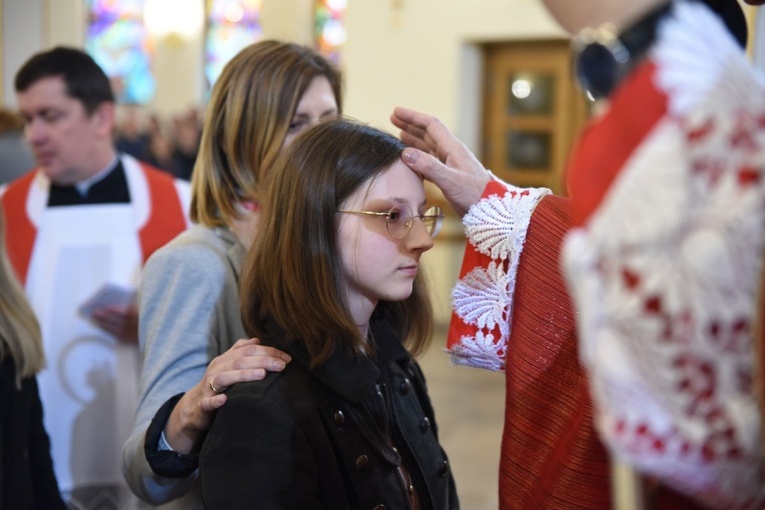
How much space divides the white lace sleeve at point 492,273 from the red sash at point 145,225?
1.54 meters

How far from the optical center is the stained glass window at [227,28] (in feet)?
40.3

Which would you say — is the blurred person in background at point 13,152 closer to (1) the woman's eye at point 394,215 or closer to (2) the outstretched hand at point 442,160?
(2) the outstretched hand at point 442,160

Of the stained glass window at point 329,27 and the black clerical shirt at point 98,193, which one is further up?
the stained glass window at point 329,27

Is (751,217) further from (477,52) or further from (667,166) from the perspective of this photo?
(477,52)

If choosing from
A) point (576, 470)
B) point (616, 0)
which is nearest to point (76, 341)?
point (576, 470)

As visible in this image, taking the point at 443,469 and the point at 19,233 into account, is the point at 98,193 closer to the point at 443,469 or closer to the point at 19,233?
the point at 19,233

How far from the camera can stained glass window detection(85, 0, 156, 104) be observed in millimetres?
13039

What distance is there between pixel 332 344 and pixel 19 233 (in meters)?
1.82

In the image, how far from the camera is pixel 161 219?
2.87 meters

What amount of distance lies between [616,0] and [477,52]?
802 centimetres

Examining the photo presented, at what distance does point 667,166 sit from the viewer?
2.34 feet

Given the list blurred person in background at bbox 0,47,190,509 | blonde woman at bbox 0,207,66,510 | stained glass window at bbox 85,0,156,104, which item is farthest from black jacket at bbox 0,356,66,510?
stained glass window at bbox 85,0,156,104

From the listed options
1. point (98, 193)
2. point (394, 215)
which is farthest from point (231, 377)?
point (98, 193)

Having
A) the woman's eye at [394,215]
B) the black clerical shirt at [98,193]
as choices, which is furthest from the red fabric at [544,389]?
the black clerical shirt at [98,193]
